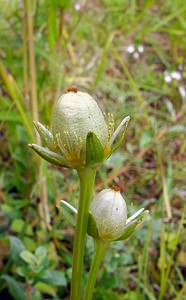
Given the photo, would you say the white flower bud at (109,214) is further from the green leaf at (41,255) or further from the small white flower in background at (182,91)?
the small white flower in background at (182,91)

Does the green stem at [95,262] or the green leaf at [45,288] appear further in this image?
the green leaf at [45,288]

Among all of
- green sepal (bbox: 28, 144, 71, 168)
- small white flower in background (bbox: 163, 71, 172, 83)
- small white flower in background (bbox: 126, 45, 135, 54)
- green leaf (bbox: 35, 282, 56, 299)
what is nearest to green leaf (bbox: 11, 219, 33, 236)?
green leaf (bbox: 35, 282, 56, 299)

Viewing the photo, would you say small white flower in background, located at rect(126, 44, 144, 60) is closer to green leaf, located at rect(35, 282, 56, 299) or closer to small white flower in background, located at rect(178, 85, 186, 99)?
small white flower in background, located at rect(178, 85, 186, 99)

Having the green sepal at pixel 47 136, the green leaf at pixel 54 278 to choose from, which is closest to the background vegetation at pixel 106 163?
the green leaf at pixel 54 278

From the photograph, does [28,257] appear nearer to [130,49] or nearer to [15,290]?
[15,290]

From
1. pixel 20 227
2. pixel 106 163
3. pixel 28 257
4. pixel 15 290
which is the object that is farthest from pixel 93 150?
pixel 106 163

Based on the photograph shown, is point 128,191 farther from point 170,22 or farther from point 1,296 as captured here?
point 170,22
